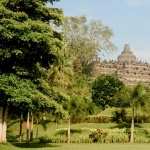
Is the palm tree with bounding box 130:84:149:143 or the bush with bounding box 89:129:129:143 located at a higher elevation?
the palm tree with bounding box 130:84:149:143

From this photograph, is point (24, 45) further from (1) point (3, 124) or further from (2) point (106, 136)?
(2) point (106, 136)

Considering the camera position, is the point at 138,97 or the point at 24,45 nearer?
the point at 24,45

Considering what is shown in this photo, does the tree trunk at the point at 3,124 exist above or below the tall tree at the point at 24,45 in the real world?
below

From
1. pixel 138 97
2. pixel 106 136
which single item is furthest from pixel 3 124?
pixel 138 97

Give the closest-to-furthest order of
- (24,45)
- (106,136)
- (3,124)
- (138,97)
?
1. (24,45)
2. (3,124)
3. (106,136)
4. (138,97)

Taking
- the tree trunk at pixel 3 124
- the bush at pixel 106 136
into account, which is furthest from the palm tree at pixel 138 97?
the tree trunk at pixel 3 124

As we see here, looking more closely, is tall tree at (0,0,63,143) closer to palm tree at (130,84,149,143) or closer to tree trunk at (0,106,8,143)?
tree trunk at (0,106,8,143)

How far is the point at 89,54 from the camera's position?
277ft

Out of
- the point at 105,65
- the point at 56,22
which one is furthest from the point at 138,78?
the point at 56,22

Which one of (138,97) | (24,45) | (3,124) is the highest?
(24,45)

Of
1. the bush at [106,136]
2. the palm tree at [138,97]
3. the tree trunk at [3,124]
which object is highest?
the palm tree at [138,97]

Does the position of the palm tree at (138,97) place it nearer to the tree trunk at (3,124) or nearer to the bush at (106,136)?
the bush at (106,136)

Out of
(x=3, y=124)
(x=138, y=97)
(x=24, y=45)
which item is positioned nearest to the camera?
(x=24, y=45)

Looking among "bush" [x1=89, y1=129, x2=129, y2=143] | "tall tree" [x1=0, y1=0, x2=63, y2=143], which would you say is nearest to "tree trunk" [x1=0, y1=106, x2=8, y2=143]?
"tall tree" [x1=0, y1=0, x2=63, y2=143]
